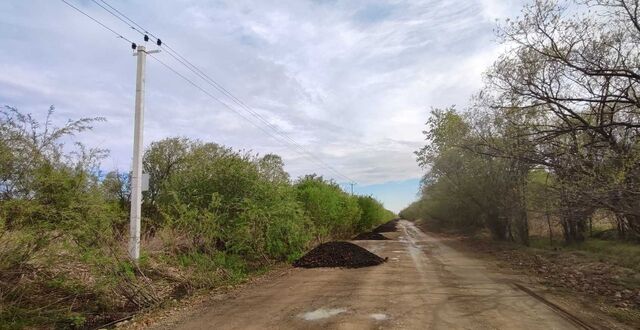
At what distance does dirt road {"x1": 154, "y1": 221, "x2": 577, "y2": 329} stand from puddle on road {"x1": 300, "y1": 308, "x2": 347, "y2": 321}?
0.06 ft

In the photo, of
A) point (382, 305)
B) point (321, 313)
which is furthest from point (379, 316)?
point (321, 313)

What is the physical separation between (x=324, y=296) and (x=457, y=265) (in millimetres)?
7442

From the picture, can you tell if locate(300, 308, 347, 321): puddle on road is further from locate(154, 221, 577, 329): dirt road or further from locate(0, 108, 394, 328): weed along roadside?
locate(0, 108, 394, 328): weed along roadside

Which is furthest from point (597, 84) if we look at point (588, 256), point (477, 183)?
point (477, 183)

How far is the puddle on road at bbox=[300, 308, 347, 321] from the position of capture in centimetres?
794

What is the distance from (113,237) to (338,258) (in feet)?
28.8

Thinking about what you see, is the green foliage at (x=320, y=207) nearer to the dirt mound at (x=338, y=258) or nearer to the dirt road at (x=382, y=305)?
the dirt mound at (x=338, y=258)

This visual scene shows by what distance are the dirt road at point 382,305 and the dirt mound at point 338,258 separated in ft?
7.35

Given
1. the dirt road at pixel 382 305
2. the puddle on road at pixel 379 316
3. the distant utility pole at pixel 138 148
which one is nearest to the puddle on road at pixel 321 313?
the dirt road at pixel 382 305

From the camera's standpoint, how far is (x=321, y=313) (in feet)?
27.0

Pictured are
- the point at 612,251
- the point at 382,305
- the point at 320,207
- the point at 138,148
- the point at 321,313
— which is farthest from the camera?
the point at 320,207

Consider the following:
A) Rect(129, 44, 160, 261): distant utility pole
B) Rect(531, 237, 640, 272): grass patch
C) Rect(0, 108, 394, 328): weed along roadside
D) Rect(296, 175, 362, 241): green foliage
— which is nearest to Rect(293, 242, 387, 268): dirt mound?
Rect(0, 108, 394, 328): weed along roadside

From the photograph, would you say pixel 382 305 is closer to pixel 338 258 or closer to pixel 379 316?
pixel 379 316

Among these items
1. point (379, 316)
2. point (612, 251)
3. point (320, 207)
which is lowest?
point (379, 316)
